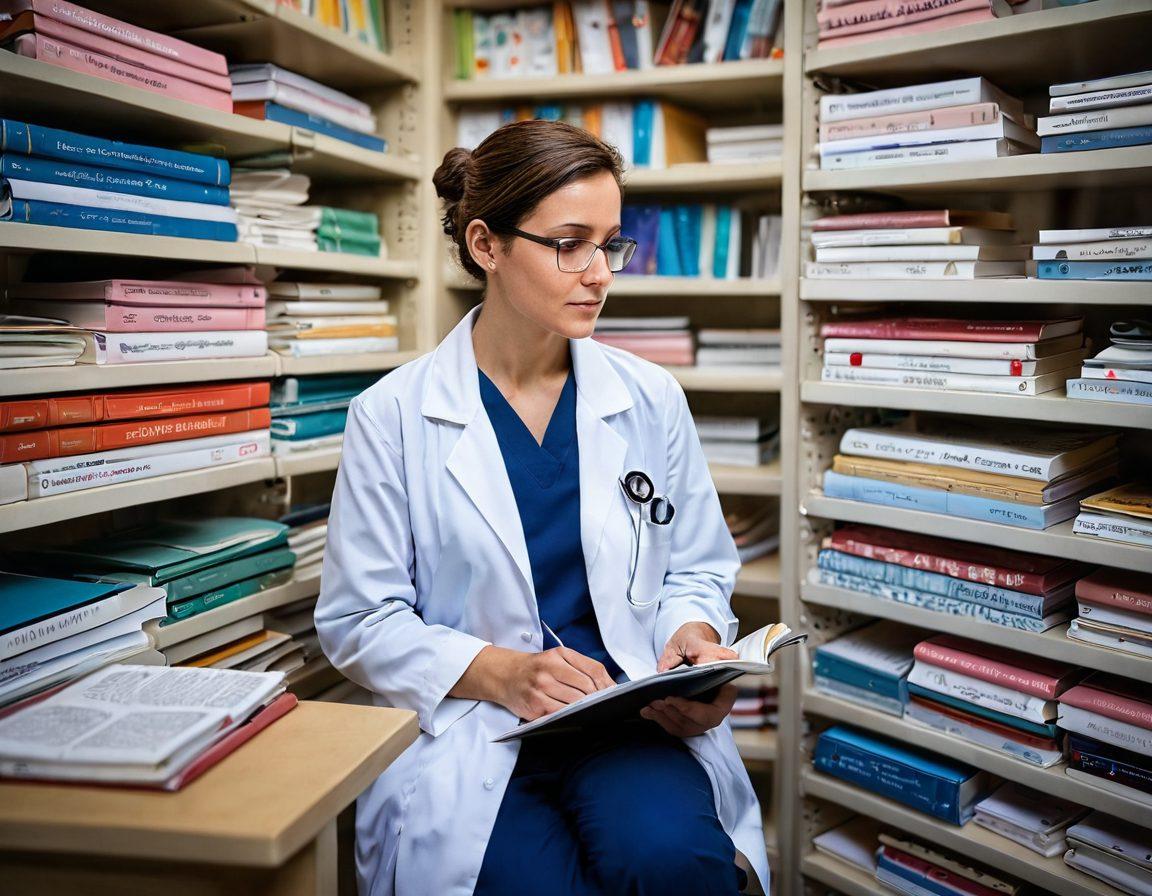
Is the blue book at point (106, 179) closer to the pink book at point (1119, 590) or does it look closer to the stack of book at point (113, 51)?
the stack of book at point (113, 51)

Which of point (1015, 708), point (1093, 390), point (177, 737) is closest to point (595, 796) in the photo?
point (177, 737)

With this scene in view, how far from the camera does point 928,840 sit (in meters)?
2.01

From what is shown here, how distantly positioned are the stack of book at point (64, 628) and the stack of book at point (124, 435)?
0.16m

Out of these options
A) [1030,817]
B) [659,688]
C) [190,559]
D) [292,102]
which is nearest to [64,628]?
[190,559]

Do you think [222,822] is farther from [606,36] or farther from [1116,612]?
[606,36]

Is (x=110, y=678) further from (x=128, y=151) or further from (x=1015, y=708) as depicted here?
(x=1015, y=708)

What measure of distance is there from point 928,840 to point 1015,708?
16.5 inches

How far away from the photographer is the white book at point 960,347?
1.77 m

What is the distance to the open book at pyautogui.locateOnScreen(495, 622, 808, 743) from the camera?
1.24 m

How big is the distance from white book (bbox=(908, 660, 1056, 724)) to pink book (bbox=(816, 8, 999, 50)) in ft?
4.01

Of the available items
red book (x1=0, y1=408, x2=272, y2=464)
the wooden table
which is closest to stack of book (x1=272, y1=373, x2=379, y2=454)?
red book (x1=0, y1=408, x2=272, y2=464)

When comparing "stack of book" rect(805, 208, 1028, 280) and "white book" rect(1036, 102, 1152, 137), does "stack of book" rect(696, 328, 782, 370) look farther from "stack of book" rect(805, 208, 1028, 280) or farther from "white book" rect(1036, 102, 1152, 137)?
"white book" rect(1036, 102, 1152, 137)

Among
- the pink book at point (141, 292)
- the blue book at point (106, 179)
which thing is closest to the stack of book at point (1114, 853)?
the pink book at point (141, 292)

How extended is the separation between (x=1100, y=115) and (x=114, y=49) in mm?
1679
